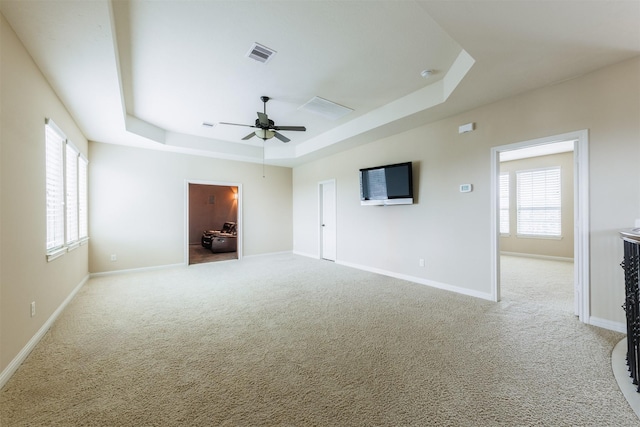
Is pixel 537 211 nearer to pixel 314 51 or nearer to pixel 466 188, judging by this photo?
pixel 466 188

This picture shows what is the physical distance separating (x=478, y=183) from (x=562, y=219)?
14.4ft

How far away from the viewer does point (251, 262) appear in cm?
634

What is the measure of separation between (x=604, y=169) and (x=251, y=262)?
242 inches

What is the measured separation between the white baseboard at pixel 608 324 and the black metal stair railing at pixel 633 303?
89 centimetres

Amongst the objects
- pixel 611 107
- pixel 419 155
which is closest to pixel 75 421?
pixel 419 155

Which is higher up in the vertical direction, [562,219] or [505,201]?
[505,201]

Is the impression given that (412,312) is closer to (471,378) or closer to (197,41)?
(471,378)

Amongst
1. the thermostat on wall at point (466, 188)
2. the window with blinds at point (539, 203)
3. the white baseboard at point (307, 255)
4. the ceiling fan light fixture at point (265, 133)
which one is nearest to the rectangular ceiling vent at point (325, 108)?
the ceiling fan light fixture at point (265, 133)

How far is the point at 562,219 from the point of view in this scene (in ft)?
20.0

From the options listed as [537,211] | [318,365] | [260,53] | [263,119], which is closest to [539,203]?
[537,211]

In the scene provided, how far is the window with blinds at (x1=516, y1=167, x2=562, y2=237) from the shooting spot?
616 cm

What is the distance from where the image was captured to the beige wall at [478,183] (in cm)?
255

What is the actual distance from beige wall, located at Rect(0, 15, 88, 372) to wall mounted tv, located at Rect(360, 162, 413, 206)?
4503mm

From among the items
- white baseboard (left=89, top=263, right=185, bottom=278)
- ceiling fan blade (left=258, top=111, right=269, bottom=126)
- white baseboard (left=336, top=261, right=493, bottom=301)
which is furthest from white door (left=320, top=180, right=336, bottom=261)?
white baseboard (left=89, top=263, right=185, bottom=278)
